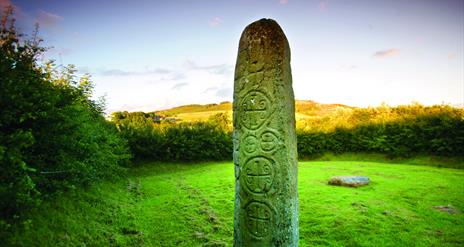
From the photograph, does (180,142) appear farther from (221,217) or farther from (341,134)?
(341,134)

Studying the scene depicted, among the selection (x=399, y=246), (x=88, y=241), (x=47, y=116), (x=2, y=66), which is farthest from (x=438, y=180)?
(x=2, y=66)

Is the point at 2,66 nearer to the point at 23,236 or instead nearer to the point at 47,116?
the point at 47,116

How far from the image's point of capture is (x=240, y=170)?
146 inches

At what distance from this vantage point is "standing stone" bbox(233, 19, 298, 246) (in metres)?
3.44

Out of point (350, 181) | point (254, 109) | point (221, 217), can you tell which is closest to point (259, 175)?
point (254, 109)

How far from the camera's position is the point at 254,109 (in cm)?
357

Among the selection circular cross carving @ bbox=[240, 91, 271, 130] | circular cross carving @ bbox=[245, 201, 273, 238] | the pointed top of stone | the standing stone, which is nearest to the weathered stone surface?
the standing stone

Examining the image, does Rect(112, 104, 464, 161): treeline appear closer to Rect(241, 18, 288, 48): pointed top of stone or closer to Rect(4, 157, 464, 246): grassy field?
Rect(4, 157, 464, 246): grassy field

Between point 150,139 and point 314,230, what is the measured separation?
11.4 m

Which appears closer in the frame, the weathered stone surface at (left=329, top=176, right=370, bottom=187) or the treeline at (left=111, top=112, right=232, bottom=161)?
the weathered stone surface at (left=329, top=176, right=370, bottom=187)

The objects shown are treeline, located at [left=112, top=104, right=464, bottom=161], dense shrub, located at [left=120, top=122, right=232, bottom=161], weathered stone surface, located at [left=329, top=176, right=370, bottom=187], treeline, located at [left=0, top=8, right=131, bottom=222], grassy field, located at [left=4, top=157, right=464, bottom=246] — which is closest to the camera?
treeline, located at [left=0, top=8, right=131, bottom=222]

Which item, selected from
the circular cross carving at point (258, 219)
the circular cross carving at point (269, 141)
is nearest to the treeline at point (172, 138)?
the circular cross carving at point (258, 219)

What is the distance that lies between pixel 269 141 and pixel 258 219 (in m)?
1.02

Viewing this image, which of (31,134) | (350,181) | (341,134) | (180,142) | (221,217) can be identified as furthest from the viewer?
(341,134)
